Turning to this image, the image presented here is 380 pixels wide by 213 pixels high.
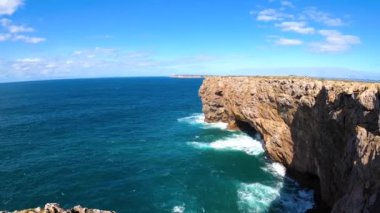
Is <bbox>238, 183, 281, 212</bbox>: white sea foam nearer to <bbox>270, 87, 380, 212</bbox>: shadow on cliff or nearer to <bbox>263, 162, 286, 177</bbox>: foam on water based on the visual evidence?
<bbox>270, 87, 380, 212</bbox>: shadow on cliff

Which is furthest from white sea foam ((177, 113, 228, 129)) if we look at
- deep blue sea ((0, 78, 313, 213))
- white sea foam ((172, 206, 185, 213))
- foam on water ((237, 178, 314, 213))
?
white sea foam ((172, 206, 185, 213))

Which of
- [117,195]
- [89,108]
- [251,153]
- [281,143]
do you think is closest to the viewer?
[117,195]

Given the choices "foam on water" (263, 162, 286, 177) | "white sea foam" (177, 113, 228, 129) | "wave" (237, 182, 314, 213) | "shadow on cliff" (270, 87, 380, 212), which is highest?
"shadow on cliff" (270, 87, 380, 212)

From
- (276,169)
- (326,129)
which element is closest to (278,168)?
(276,169)

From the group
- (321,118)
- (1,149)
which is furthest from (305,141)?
(1,149)

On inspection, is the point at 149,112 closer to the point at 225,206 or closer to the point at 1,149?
the point at 1,149

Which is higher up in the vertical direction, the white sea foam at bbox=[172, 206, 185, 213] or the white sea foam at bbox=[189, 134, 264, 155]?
the white sea foam at bbox=[189, 134, 264, 155]

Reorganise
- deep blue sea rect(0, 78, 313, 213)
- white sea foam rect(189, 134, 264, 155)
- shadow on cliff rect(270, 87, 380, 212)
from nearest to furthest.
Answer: shadow on cliff rect(270, 87, 380, 212) < deep blue sea rect(0, 78, 313, 213) < white sea foam rect(189, 134, 264, 155)

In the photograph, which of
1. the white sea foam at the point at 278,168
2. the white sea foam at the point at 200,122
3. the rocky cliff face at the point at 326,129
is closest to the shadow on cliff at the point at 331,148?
the rocky cliff face at the point at 326,129

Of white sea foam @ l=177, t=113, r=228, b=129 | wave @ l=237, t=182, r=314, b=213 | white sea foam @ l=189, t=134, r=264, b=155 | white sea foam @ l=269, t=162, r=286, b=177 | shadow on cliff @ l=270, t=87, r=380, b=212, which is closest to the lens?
shadow on cliff @ l=270, t=87, r=380, b=212
